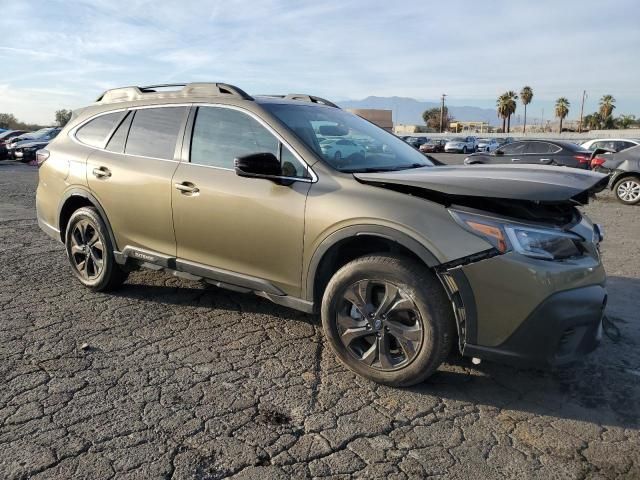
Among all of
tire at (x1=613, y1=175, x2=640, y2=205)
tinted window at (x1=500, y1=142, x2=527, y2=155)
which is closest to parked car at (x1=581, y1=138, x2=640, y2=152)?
tinted window at (x1=500, y1=142, x2=527, y2=155)

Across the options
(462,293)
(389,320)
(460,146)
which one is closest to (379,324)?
(389,320)

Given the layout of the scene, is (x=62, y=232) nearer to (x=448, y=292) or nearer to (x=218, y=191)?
(x=218, y=191)

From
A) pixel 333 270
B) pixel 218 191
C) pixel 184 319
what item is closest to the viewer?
pixel 333 270

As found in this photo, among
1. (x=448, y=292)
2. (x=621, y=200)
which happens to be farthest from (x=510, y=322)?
(x=621, y=200)

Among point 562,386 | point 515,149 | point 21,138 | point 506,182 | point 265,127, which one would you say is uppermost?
point 265,127

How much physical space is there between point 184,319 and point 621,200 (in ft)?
37.7

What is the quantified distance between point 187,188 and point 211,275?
672 millimetres

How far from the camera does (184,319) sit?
167 inches

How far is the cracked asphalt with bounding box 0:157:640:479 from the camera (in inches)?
97.5

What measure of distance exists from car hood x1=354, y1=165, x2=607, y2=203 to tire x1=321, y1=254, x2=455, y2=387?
47 cm

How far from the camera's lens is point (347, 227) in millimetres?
3158

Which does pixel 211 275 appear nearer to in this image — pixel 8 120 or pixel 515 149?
pixel 515 149

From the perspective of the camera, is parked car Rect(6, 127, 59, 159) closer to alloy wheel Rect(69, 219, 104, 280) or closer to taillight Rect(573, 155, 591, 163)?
alloy wheel Rect(69, 219, 104, 280)

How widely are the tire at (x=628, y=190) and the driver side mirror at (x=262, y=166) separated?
1132 centimetres
